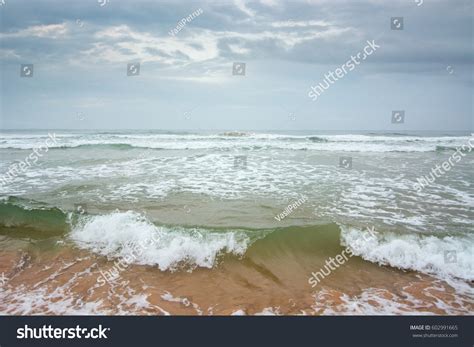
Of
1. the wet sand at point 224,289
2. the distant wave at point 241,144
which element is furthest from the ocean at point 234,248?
the distant wave at point 241,144

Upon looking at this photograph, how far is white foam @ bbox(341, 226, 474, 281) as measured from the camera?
228 inches

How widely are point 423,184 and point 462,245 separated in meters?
5.86

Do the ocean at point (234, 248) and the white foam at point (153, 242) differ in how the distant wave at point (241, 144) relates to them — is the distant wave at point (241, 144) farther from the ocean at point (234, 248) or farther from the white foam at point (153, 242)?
the white foam at point (153, 242)

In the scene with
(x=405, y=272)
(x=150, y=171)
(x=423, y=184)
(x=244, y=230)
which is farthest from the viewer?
(x=150, y=171)

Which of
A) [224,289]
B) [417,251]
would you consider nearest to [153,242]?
[224,289]

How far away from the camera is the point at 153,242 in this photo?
6.46m

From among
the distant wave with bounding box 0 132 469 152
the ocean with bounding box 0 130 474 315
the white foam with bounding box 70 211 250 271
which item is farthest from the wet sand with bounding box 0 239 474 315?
the distant wave with bounding box 0 132 469 152

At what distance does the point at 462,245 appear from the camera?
6.34 meters

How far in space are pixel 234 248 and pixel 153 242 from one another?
1736 mm

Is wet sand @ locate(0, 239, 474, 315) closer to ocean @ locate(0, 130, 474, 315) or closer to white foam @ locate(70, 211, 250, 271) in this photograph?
ocean @ locate(0, 130, 474, 315)

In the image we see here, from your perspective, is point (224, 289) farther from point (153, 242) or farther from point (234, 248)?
point (153, 242)
